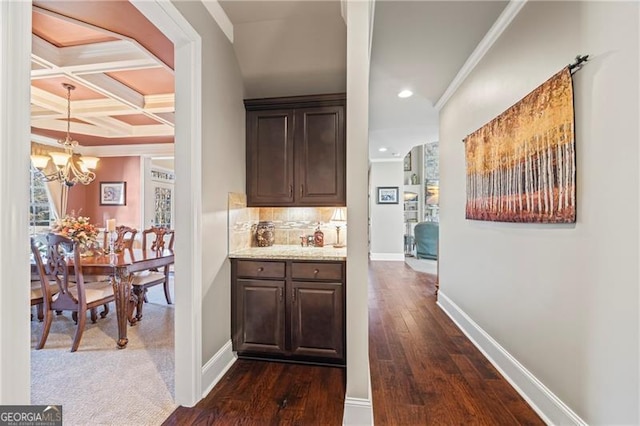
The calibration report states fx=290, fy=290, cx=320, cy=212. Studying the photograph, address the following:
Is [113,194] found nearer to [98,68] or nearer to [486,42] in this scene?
[98,68]

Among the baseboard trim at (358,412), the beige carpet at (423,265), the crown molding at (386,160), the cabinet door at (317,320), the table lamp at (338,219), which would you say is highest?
the crown molding at (386,160)

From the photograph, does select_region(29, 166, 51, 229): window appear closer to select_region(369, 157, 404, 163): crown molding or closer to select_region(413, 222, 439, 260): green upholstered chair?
select_region(369, 157, 404, 163): crown molding

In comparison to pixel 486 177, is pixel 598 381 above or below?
below

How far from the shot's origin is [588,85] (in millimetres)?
1488

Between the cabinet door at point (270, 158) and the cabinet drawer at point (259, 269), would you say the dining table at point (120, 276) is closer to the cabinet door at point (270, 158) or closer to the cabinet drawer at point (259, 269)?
the cabinet drawer at point (259, 269)

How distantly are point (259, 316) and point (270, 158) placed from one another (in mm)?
1398

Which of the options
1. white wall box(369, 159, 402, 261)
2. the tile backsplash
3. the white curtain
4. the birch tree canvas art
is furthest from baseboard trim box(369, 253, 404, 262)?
the white curtain

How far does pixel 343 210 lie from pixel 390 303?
1.84 meters

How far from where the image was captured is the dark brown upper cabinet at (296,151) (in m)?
2.59

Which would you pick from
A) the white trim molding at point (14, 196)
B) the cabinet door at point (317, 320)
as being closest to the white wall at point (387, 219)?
the cabinet door at point (317, 320)

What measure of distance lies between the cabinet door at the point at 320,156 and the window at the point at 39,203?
5362mm

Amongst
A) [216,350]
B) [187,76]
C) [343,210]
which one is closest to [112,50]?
[187,76]

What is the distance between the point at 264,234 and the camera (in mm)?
2902

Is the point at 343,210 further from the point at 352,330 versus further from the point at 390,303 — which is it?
the point at 390,303
